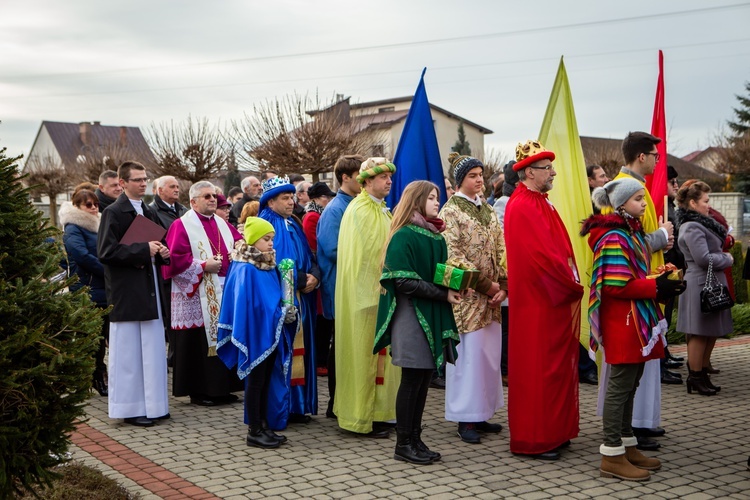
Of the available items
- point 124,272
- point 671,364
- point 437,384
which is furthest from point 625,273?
point 671,364

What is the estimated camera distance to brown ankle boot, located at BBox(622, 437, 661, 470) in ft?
18.5

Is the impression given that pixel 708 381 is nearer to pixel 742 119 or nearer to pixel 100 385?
pixel 100 385

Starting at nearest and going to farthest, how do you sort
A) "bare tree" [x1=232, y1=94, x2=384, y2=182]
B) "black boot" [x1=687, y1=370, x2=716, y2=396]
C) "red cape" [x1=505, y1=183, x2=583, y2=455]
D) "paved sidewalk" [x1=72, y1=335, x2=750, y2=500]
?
"paved sidewalk" [x1=72, y1=335, x2=750, y2=500]
"red cape" [x1=505, y1=183, x2=583, y2=455]
"black boot" [x1=687, y1=370, x2=716, y2=396]
"bare tree" [x1=232, y1=94, x2=384, y2=182]

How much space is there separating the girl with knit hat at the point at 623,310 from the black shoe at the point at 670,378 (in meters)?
3.21

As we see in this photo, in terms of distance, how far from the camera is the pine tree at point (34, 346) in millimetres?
3867

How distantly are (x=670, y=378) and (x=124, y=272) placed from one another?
551 cm

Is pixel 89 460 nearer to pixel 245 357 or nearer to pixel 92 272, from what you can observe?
pixel 245 357

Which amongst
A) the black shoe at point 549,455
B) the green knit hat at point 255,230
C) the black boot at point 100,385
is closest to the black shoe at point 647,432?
the black shoe at point 549,455

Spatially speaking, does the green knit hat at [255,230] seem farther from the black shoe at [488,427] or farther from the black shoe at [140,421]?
the black shoe at [488,427]

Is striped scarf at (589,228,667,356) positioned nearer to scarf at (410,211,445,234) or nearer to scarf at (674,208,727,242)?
scarf at (410,211,445,234)

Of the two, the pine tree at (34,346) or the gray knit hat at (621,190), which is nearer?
the pine tree at (34,346)

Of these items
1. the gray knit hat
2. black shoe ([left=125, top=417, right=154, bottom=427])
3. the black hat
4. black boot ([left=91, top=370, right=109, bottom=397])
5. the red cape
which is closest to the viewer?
the gray knit hat

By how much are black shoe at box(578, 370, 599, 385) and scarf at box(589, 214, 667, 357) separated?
3086mm

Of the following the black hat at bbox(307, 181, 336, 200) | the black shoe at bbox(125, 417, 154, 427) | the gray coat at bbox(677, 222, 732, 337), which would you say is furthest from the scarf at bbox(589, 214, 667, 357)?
the black hat at bbox(307, 181, 336, 200)
